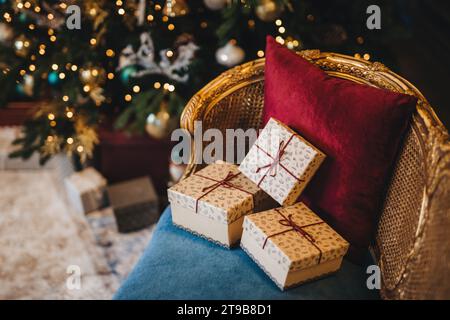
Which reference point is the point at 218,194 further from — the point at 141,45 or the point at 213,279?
the point at 141,45

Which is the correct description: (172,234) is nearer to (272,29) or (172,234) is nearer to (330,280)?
(330,280)

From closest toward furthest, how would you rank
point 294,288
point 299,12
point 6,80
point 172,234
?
point 294,288 < point 172,234 < point 299,12 < point 6,80

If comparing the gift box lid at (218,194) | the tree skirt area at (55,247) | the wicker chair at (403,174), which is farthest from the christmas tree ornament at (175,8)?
the tree skirt area at (55,247)

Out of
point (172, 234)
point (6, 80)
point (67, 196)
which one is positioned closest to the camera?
point (172, 234)

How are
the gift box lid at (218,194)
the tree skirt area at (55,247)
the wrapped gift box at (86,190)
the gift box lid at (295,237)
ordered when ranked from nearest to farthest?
1. the gift box lid at (295,237)
2. the gift box lid at (218,194)
3. the tree skirt area at (55,247)
4. the wrapped gift box at (86,190)

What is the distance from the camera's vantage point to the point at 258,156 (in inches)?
43.4

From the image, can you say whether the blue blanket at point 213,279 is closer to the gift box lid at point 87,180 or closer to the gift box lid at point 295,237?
the gift box lid at point 295,237

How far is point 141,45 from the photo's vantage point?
1.65m

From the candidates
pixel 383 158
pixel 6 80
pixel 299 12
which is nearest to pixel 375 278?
pixel 383 158

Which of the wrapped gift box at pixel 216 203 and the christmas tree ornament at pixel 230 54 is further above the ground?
the christmas tree ornament at pixel 230 54

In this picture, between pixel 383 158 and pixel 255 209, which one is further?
pixel 255 209

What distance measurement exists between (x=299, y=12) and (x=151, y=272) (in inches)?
42.8

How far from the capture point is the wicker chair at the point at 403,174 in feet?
2.60

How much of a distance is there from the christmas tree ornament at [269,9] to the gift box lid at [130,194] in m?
0.87
